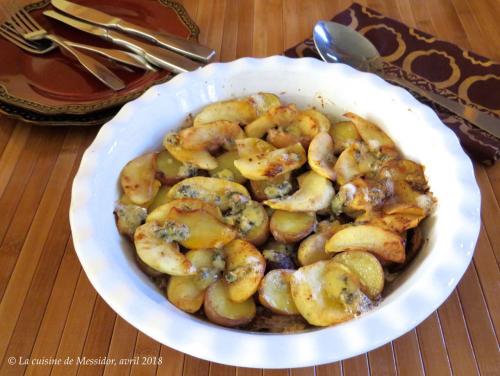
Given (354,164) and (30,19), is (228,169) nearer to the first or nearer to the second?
(354,164)

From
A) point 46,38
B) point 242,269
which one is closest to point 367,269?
point 242,269

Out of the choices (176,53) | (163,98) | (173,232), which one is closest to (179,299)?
(173,232)

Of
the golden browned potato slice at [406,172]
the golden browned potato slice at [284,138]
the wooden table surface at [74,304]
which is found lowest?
the wooden table surface at [74,304]

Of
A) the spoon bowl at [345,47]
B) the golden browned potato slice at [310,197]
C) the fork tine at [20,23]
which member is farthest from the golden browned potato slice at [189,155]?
the fork tine at [20,23]

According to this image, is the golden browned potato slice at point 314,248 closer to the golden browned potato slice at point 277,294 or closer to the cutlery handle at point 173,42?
the golden browned potato slice at point 277,294

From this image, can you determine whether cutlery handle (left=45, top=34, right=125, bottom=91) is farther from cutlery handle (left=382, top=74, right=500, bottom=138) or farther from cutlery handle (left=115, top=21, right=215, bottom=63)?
cutlery handle (left=382, top=74, right=500, bottom=138)

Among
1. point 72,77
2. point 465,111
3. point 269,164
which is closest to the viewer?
point 269,164
